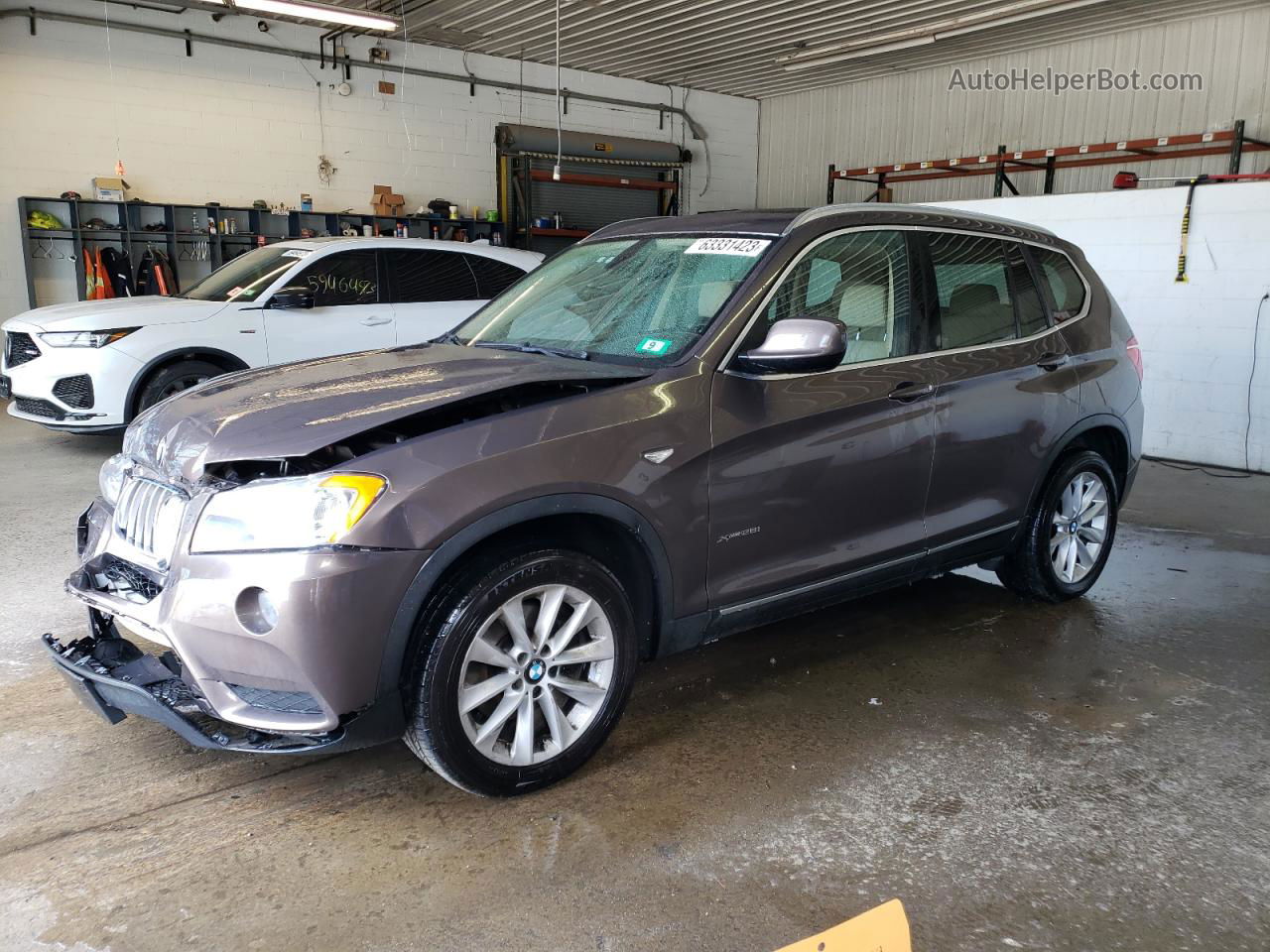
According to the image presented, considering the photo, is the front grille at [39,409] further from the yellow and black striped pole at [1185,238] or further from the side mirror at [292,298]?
the yellow and black striped pole at [1185,238]

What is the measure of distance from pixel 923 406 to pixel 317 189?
472 inches

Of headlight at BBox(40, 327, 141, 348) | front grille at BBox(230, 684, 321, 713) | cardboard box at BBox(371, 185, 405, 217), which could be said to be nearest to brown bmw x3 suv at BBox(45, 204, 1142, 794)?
front grille at BBox(230, 684, 321, 713)

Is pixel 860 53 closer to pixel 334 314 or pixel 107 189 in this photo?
pixel 334 314

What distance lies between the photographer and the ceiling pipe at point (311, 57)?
36.9ft

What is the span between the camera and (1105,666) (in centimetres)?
375

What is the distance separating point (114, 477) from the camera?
2908 mm

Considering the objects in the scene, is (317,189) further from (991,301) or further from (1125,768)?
(1125,768)

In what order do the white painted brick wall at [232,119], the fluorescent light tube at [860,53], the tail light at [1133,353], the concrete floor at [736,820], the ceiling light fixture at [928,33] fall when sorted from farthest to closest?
the fluorescent light tube at [860,53] < the ceiling light fixture at [928,33] < the white painted brick wall at [232,119] < the tail light at [1133,353] < the concrete floor at [736,820]

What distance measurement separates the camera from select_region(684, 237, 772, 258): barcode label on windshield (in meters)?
3.16

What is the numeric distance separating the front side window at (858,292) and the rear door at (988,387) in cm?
17

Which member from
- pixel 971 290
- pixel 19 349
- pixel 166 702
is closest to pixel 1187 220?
pixel 971 290

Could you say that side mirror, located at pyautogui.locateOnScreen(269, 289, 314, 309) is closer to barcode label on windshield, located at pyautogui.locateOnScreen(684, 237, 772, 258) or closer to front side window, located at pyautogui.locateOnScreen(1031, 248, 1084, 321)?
barcode label on windshield, located at pyautogui.locateOnScreen(684, 237, 772, 258)

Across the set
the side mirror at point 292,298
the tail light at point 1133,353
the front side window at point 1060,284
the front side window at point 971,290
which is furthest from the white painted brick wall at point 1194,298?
the side mirror at point 292,298

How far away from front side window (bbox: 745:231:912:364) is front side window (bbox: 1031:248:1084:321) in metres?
0.93
